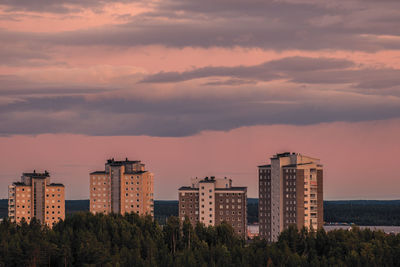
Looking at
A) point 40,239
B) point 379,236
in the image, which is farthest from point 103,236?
point 379,236

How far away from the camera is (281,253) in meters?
175

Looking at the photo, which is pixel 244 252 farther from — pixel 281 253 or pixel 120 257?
pixel 120 257

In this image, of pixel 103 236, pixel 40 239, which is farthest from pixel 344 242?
pixel 40 239

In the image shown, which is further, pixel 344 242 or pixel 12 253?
pixel 344 242

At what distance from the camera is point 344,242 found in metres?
189

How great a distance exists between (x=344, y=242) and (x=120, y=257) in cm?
4971

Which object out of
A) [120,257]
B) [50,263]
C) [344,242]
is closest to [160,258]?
[120,257]

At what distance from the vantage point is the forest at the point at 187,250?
169250 millimetres

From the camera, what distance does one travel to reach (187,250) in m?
181

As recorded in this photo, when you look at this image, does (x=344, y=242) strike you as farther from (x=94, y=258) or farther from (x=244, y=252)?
(x=94, y=258)

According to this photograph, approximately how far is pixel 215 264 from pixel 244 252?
31.5 feet

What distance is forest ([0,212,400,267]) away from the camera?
169 meters

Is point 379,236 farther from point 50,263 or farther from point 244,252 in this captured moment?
point 50,263

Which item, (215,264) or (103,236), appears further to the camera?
(103,236)
